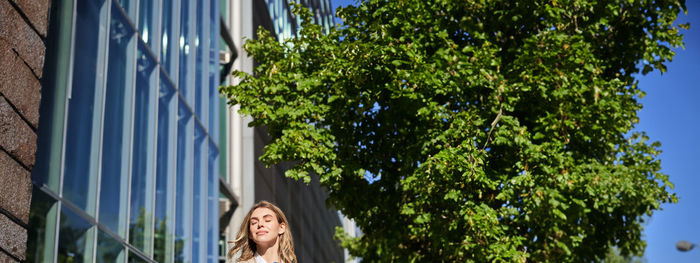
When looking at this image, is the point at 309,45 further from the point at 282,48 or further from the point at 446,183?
the point at 446,183

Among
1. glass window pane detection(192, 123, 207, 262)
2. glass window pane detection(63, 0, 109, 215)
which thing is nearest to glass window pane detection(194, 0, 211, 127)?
glass window pane detection(192, 123, 207, 262)

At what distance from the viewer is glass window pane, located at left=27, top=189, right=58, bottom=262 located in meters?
7.16

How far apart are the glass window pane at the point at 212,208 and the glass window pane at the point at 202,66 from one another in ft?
3.41

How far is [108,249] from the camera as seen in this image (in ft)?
30.8

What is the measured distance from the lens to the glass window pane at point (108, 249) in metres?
9.08

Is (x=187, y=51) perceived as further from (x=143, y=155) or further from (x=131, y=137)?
(x=131, y=137)

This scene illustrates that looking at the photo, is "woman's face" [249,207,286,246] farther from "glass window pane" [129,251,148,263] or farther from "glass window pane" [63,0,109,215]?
"glass window pane" [129,251,148,263]

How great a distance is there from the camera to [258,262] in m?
3.71

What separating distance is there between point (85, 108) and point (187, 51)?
6.06 m

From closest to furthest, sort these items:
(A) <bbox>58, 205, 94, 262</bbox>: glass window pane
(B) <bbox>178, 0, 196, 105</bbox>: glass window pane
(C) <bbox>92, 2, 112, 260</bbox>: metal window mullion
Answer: (A) <bbox>58, 205, 94, 262</bbox>: glass window pane, (C) <bbox>92, 2, 112, 260</bbox>: metal window mullion, (B) <bbox>178, 0, 196, 105</bbox>: glass window pane

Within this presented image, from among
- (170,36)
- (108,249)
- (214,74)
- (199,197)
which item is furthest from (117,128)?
(214,74)

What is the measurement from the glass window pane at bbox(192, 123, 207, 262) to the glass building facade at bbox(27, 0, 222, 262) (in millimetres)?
19

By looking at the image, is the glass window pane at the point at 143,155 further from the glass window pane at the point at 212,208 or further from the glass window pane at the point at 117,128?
the glass window pane at the point at 212,208

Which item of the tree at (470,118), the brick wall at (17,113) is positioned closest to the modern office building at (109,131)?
the brick wall at (17,113)
